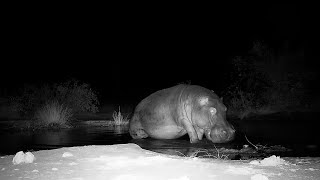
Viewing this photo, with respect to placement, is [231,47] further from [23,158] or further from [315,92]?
[23,158]

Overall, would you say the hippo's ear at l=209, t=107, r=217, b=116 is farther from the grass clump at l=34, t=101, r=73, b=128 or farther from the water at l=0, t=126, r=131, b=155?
the grass clump at l=34, t=101, r=73, b=128

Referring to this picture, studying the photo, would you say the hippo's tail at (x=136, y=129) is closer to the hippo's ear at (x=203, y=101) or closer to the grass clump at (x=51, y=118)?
the hippo's ear at (x=203, y=101)

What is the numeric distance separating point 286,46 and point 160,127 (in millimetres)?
14801

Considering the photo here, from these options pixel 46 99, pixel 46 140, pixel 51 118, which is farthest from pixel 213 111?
pixel 46 99

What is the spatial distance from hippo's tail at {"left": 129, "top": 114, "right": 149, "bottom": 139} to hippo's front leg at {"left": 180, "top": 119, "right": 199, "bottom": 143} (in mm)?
1549

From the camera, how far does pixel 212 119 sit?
7812 millimetres

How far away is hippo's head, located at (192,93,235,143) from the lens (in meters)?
7.56

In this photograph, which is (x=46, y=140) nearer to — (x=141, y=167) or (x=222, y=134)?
(x=222, y=134)

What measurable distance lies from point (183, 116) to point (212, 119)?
0.82 meters

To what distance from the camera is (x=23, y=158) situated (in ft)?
15.5

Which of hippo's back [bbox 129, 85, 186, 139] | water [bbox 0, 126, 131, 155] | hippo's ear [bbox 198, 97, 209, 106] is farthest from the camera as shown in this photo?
hippo's back [bbox 129, 85, 186, 139]

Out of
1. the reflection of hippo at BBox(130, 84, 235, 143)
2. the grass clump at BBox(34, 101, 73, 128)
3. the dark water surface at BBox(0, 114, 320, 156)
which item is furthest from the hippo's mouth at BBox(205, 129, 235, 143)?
the grass clump at BBox(34, 101, 73, 128)

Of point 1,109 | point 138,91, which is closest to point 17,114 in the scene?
point 1,109

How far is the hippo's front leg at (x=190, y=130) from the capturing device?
319 inches
